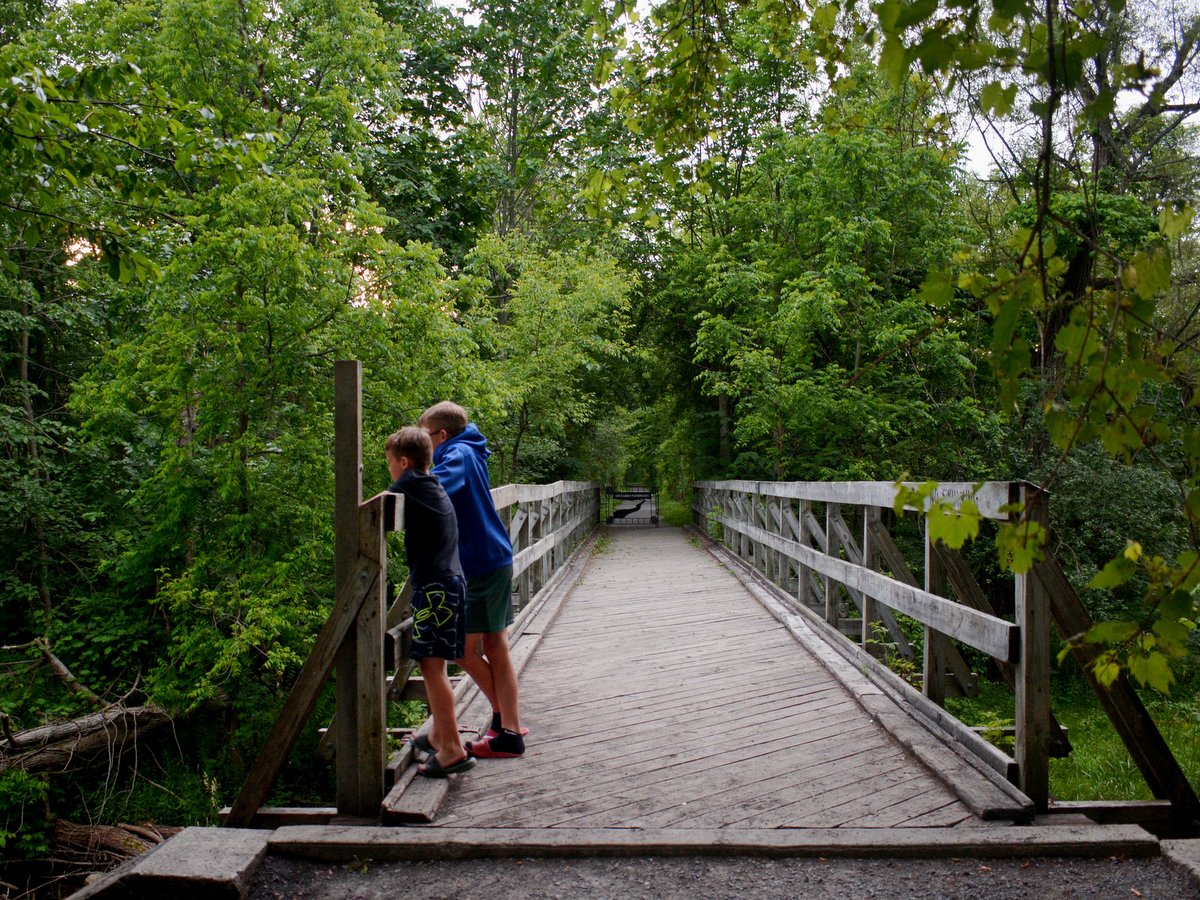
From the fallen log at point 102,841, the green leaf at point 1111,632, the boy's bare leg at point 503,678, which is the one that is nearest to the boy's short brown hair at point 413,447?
the boy's bare leg at point 503,678

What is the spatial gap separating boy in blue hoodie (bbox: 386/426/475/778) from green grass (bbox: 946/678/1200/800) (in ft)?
9.85

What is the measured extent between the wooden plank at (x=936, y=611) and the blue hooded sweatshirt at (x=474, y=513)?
2.03 metres

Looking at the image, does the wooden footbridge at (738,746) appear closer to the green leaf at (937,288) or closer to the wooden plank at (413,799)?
the wooden plank at (413,799)

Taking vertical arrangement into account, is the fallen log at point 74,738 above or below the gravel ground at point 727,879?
below

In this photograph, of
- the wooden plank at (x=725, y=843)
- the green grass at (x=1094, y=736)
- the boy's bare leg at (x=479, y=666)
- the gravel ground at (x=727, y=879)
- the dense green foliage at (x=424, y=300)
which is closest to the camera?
the dense green foliage at (x=424, y=300)

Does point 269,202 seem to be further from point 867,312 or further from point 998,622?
point 867,312

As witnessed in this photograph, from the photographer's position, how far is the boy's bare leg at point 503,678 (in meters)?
4.01

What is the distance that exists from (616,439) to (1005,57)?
25.9 m

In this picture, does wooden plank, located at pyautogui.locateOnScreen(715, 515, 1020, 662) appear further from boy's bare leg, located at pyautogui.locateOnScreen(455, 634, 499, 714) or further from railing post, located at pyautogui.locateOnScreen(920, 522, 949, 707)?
boy's bare leg, located at pyautogui.locateOnScreen(455, 634, 499, 714)

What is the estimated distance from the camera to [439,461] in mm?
3895

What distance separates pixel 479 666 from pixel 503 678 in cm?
15

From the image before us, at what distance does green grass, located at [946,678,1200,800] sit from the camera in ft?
21.9

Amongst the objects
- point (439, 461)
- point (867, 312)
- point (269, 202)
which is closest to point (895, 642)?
point (439, 461)

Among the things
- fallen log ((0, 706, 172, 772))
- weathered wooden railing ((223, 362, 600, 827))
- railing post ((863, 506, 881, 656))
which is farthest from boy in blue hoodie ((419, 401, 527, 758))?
fallen log ((0, 706, 172, 772))
